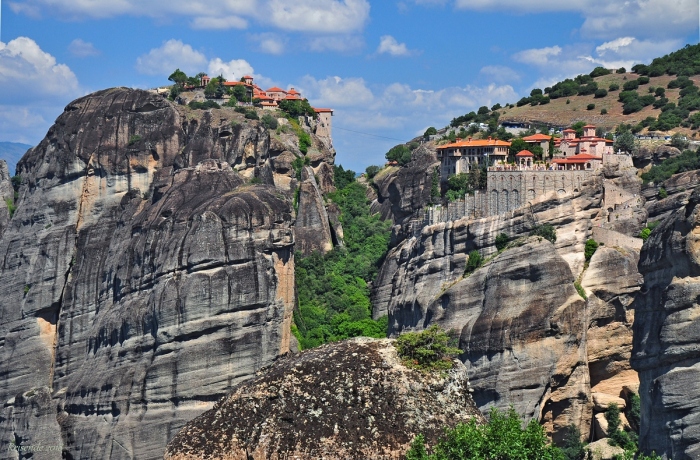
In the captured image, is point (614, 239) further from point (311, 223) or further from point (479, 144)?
point (311, 223)

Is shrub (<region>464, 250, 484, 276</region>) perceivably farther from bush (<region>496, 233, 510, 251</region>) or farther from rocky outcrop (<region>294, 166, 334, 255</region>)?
rocky outcrop (<region>294, 166, 334, 255</region>)

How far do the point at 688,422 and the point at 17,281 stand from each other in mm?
52118

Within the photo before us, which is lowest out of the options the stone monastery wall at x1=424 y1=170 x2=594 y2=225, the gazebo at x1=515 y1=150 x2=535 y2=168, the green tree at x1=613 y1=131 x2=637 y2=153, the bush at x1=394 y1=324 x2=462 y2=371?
the bush at x1=394 y1=324 x2=462 y2=371

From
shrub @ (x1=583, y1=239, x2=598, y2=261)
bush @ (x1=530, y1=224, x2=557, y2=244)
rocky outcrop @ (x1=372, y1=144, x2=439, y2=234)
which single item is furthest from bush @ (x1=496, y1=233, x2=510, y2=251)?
rocky outcrop @ (x1=372, y1=144, x2=439, y2=234)

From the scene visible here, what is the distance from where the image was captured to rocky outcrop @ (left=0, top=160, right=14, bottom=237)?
342 ft

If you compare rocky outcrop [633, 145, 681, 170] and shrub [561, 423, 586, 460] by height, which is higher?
rocky outcrop [633, 145, 681, 170]

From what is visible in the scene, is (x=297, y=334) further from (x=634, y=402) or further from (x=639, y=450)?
(x=639, y=450)

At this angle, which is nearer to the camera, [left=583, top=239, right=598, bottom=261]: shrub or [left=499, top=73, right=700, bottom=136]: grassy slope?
[left=583, top=239, right=598, bottom=261]: shrub

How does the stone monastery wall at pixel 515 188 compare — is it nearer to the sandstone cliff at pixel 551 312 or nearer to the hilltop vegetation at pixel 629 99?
the sandstone cliff at pixel 551 312

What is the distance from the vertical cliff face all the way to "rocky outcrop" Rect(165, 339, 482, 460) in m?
44.6

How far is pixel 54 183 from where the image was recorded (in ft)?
325

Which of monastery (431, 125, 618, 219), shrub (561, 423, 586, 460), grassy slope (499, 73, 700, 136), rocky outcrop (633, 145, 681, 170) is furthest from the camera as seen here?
grassy slope (499, 73, 700, 136)

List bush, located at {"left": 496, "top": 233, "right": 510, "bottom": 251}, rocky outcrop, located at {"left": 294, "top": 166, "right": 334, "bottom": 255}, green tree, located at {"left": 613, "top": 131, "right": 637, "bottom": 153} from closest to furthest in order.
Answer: bush, located at {"left": 496, "top": 233, "right": 510, "bottom": 251} → green tree, located at {"left": 613, "top": 131, "right": 637, "bottom": 153} → rocky outcrop, located at {"left": 294, "top": 166, "right": 334, "bottom": 255}

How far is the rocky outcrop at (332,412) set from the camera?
35562 mm
